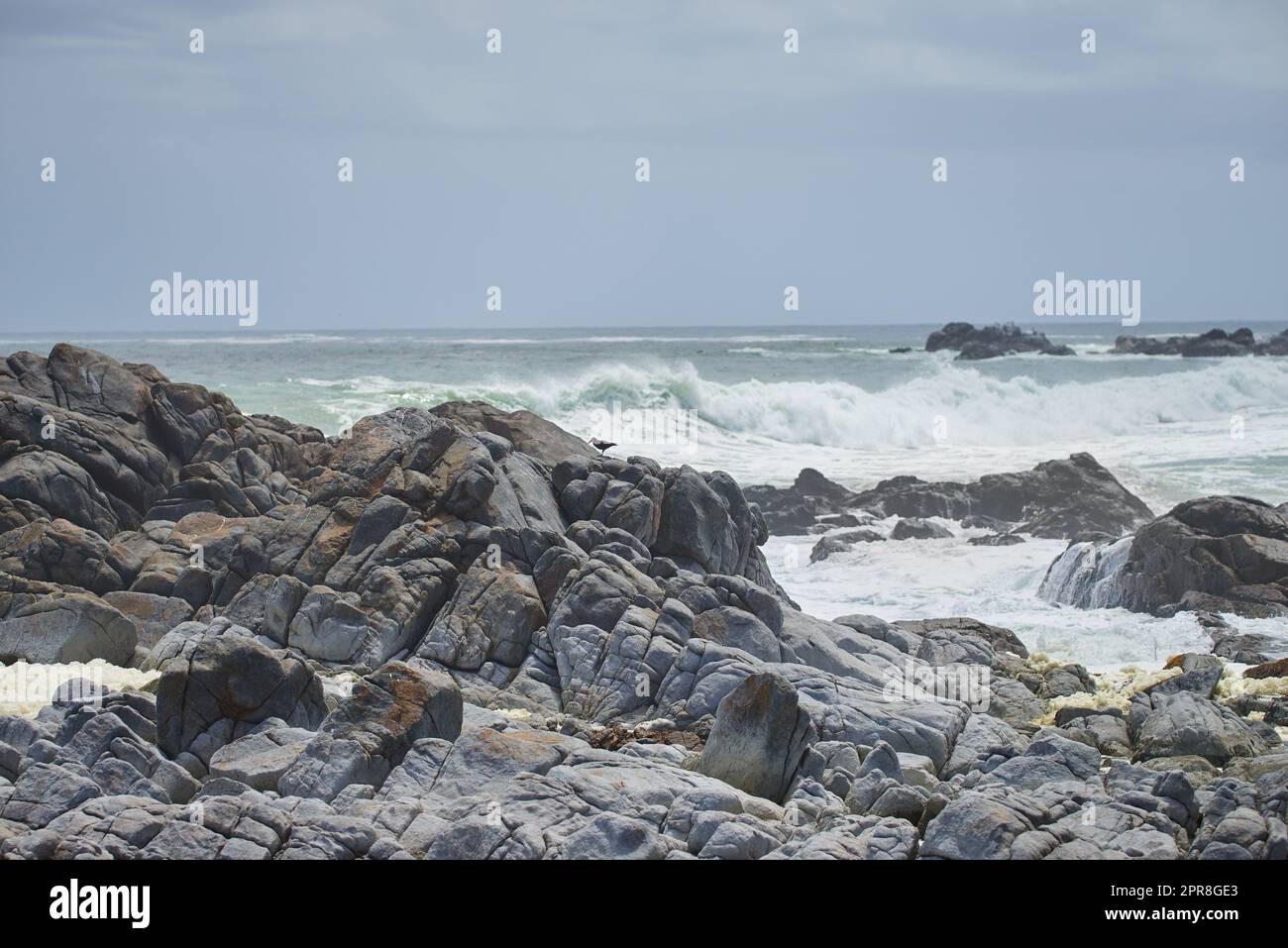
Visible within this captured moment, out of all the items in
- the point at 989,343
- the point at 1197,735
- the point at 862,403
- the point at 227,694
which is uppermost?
the point at 989,343

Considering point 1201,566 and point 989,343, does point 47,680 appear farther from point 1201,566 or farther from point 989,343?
point 989,343

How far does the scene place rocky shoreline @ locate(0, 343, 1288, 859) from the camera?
12695mm

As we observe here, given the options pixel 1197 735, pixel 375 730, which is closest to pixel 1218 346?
pixel 1197 735

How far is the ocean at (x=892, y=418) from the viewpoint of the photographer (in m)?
28.9

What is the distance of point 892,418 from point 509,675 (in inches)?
1658

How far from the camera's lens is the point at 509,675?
18.4 meters

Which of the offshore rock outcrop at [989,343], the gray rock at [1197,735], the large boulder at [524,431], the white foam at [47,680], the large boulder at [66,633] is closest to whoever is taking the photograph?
the gray rock at [1197,735]

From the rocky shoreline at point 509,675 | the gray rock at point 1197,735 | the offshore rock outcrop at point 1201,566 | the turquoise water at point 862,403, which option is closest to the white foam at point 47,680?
the rocky shoreline at point 509,675

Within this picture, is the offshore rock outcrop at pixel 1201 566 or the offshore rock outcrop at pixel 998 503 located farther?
the offshore rock outcrop at pixel 998 503

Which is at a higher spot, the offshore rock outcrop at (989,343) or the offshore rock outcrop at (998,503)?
the offshore rock outcrop at (989,343)

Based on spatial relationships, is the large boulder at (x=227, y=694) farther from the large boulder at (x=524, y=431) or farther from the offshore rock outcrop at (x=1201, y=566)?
the offshore rock outcrop at (x=1201, y=566)

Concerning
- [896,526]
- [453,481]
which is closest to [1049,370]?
[896,526]

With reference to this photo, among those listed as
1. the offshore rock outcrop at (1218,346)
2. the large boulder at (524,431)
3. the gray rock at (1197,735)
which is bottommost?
the gray rock at (1197,735)

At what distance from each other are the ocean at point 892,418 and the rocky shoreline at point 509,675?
1.95 meters
